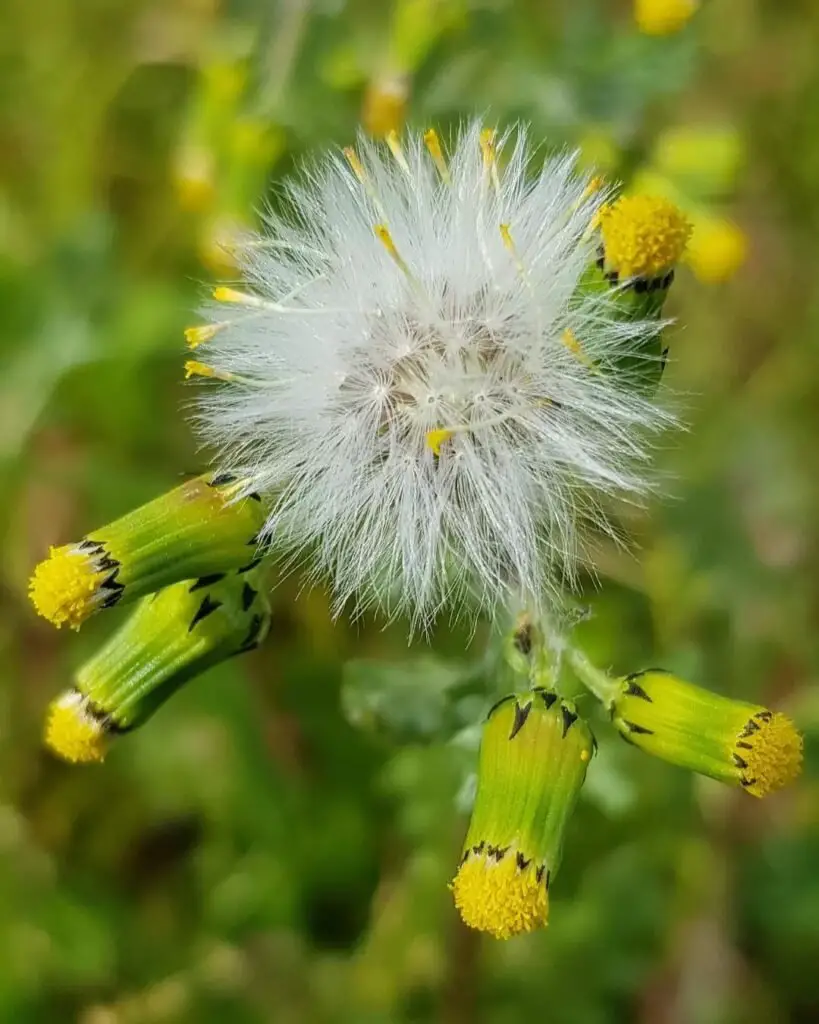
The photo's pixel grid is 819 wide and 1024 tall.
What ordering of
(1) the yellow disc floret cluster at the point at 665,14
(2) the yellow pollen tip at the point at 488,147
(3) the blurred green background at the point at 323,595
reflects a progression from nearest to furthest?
(2) the yellow pollen tip at the point at 488,147 < (1) the yellow disc floret cluster at the point at 665,14 < (3) the blurred green background at the point at 323,595

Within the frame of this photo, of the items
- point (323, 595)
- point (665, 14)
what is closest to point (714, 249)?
point (665, 14)

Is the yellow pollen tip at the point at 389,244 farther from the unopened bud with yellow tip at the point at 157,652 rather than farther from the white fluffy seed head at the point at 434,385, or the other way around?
the unopened bud with yellow tip at the point at 157,652

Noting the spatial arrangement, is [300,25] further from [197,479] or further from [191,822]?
[191,822]

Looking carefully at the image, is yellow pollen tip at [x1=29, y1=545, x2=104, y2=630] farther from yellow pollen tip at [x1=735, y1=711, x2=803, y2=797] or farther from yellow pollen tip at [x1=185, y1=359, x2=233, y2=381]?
yellow pollen tip at [x1=735, y1=711, x2=803, y2=797]

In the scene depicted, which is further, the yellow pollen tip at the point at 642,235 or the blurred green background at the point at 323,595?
the blurred green background at the point at 323,595

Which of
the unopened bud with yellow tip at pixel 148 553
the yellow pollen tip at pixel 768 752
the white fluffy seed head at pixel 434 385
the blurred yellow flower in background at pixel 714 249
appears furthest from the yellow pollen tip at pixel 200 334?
the blurred yellow flower in background at pixel 714 249

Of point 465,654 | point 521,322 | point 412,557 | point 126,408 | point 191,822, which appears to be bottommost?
point 191,822

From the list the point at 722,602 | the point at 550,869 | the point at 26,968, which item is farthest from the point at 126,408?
the point at 550,869
